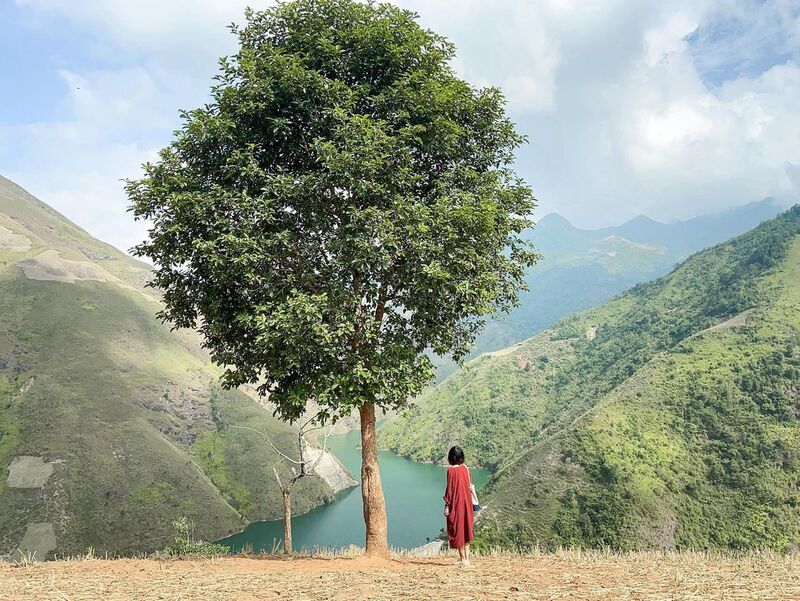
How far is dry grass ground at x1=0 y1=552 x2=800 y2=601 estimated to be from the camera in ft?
23.0

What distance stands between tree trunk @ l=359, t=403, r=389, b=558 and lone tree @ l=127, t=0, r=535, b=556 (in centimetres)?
4

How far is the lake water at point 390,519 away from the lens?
7900 cm

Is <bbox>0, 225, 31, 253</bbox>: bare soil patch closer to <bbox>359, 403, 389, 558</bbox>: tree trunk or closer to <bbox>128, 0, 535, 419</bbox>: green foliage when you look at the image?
<bbox>128, 0, 535, 419</bbox>: green foliage

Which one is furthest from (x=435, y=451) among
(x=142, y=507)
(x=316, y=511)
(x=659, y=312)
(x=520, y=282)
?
(x=520, y=282)

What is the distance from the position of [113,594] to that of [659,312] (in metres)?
133

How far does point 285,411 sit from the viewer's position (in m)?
11.4

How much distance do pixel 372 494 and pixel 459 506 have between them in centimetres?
253

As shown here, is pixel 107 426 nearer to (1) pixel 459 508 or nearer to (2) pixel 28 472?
(2) pixel 28 472

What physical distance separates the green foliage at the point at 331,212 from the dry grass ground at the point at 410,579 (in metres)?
3.00

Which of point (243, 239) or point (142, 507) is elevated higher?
point (243, 239)

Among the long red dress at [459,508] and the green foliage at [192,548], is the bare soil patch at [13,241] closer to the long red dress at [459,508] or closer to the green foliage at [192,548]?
the green foliage at [192,548]

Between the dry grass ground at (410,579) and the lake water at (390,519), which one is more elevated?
the dry grass ground at (410,579)

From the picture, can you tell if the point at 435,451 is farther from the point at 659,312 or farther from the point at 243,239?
the point at 243,239

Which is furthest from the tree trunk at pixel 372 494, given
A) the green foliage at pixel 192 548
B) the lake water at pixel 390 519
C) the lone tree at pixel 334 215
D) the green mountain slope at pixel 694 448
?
the lake water at pixel 390 519
